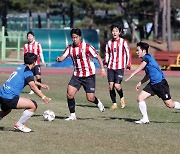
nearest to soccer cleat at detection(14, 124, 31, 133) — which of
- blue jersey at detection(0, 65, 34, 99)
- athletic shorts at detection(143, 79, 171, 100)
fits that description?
blue jersey at detection(0, 65, 34, 99)

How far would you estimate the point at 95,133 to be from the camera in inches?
504

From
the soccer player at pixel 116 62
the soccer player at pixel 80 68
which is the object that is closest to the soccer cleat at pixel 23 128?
the soccer player at pixel 80 68

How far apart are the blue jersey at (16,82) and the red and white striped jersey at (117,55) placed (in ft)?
19.2

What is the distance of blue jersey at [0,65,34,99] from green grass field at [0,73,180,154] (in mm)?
740

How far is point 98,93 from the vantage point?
2264cm

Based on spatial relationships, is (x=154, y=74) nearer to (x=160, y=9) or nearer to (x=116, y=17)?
(x=160, y=9)

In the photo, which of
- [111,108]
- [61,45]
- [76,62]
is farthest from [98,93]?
[61,45]

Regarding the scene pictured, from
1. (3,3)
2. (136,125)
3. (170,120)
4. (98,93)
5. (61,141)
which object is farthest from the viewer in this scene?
(3,3)

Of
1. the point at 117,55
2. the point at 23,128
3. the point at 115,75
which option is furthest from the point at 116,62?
the point at 23,128

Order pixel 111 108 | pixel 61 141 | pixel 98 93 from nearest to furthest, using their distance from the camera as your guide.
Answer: pixel 61 141 < pixel 111 108 < pixel 98 93

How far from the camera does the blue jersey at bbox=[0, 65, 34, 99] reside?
1246cm

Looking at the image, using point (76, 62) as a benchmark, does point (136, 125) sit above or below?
below

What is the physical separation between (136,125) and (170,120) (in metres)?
1.37

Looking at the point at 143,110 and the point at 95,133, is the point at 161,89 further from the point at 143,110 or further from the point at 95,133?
the point at 95,133
